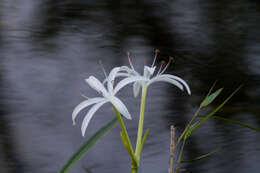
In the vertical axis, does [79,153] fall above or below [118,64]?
above

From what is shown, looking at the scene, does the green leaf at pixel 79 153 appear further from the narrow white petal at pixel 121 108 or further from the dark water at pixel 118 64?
the dark water at pixel 118 64

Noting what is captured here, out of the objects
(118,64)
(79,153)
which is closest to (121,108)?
(79,153)

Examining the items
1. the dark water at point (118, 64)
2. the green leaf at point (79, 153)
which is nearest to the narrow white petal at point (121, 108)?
the green leaf at point (79, 153)

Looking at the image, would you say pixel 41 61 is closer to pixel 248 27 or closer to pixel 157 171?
pixel 157 171

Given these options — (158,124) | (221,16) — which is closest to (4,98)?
(158,124)

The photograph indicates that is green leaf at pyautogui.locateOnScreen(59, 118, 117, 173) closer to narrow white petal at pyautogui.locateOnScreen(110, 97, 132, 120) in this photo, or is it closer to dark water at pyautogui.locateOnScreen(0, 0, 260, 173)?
narrow white petal at pyautogui.locateOnScreen(110, 97, 132, 120)

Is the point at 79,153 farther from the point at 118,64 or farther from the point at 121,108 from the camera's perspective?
the point at 118,64

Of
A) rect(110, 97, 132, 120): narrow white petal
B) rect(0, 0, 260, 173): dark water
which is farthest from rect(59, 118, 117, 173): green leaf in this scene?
rect(0, 0, 260, 173): dark water

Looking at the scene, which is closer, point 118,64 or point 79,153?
point 79,153
